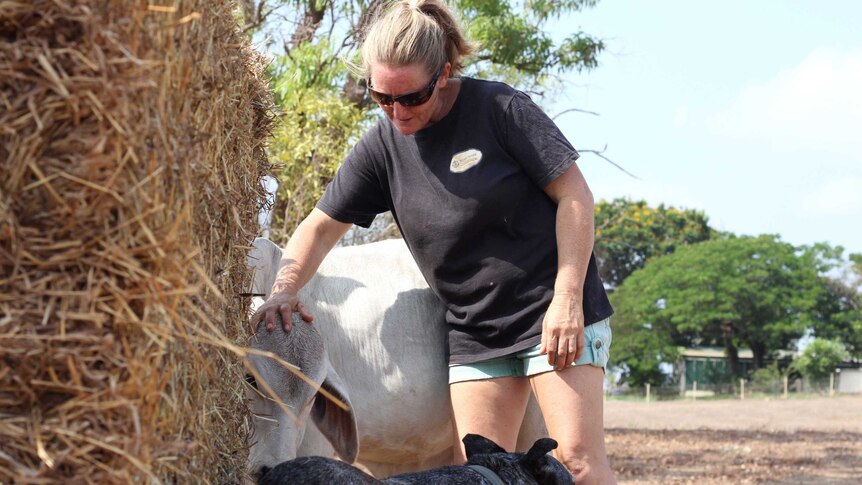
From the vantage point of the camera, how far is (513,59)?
Answer: 13.0m

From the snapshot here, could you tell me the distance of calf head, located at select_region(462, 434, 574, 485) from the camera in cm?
353

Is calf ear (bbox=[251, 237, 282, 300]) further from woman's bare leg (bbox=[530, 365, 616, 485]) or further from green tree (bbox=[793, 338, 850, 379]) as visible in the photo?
green tree (bbox=[793, 338, 850, 379])

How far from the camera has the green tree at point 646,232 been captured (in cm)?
6750

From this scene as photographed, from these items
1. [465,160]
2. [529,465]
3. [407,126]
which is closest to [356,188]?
[407,126]

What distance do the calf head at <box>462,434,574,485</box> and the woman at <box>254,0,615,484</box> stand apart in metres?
0.31

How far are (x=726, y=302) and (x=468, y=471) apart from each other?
54.2 metres

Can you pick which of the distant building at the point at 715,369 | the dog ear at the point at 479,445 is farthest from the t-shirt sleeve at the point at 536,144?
the distant building at the point at 715,369

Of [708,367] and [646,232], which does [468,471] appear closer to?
[708,367]

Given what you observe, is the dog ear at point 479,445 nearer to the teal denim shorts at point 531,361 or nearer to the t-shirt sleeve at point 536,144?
the teal denim shorts at point 531,361

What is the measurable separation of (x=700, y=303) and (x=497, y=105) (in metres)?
54.4

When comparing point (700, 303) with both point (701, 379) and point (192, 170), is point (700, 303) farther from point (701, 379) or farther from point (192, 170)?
point (192, 170)

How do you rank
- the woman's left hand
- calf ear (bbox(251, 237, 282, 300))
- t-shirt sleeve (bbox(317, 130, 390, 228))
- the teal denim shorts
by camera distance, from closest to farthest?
the woman's left hand < the teal denim shorts < t-shirt sleeve (bbox(317, 130, 390, 228)) < calf ear (bbox(251, 237, 282, 300))

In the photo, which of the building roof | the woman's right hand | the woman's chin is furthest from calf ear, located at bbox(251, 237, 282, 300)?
the building roof

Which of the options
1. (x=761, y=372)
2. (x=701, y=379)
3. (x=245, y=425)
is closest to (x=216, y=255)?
(x=245, y=425)
